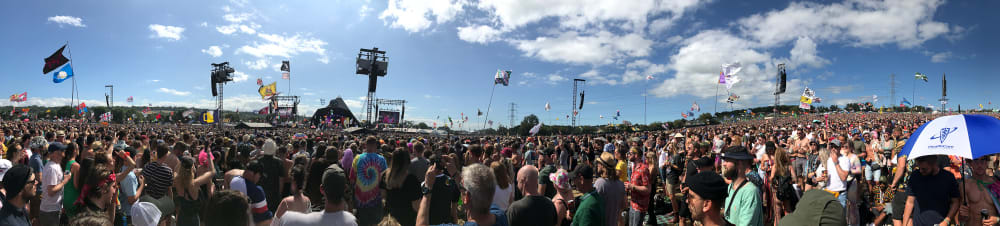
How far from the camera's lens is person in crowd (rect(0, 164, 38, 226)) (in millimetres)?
2816

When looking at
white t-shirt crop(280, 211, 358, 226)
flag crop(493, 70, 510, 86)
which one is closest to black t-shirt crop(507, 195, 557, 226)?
white t-shirt crop(280, 211, 358, 226)

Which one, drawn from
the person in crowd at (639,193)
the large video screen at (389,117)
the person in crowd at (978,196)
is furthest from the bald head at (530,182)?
the large video screen at (389,117)

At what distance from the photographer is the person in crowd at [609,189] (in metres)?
3.45

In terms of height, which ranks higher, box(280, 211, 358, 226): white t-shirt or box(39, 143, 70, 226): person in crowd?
box(280, 211, 358, 226): white t-shirt

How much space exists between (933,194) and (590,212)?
128 inches

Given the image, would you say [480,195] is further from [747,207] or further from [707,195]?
[747,207]

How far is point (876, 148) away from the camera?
30.5 feet

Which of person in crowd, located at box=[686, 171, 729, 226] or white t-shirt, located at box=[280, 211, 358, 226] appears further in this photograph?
person in crowd, located at box=[686, 171, 729, 226]

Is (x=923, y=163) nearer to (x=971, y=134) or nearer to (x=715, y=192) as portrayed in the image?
(x=971, y=134)

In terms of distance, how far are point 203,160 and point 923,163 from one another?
7719 mm

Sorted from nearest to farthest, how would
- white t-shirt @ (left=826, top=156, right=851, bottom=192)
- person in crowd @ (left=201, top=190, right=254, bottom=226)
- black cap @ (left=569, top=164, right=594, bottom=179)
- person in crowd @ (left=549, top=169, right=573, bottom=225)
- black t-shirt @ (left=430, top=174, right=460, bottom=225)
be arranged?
person in crowd @ (left=201, top=190, right=254, bottom=226) < black cap @ (left=569, top=164, right=594, bottom=179) < person in crowd @ (left=549, top=169, right=573, bottom=225) < black t-shirt @ (left=430, top=174, right=460, bottom=225) < white t-shirt @ (left=826, top=156, right=851, bottom=192)

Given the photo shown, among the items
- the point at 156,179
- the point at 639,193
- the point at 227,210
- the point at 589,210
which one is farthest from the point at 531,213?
the point at 156,179

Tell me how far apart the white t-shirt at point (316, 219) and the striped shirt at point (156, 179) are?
256 centimetres

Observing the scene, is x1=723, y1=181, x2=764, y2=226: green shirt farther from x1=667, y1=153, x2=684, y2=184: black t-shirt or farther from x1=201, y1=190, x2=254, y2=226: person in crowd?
x1=201, y1=190, x2=254, y2=226: person in crowd
